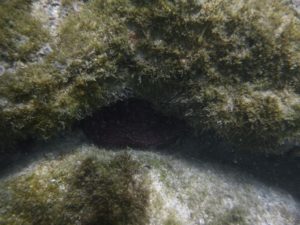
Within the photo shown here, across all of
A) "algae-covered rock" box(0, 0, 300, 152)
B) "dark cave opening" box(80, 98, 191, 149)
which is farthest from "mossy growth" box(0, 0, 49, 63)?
"dark cave opening" box(80, 98, 191, 149)

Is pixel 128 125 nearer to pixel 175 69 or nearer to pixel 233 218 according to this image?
pixel 175 69

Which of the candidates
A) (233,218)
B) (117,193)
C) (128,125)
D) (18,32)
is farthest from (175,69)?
(233,218)

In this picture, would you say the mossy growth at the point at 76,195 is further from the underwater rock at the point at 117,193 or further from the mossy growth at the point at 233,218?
the mossy growth at the point at 233,218

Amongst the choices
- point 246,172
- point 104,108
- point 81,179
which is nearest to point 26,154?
point 81,179

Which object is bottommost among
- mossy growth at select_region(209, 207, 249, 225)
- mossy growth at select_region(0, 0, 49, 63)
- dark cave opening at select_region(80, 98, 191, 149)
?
mossy growth at select_region(209, 207, 249, 225)

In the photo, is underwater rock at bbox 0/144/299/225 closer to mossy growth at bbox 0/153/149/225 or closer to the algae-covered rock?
mossy growth at bbox 0/153/149/225
